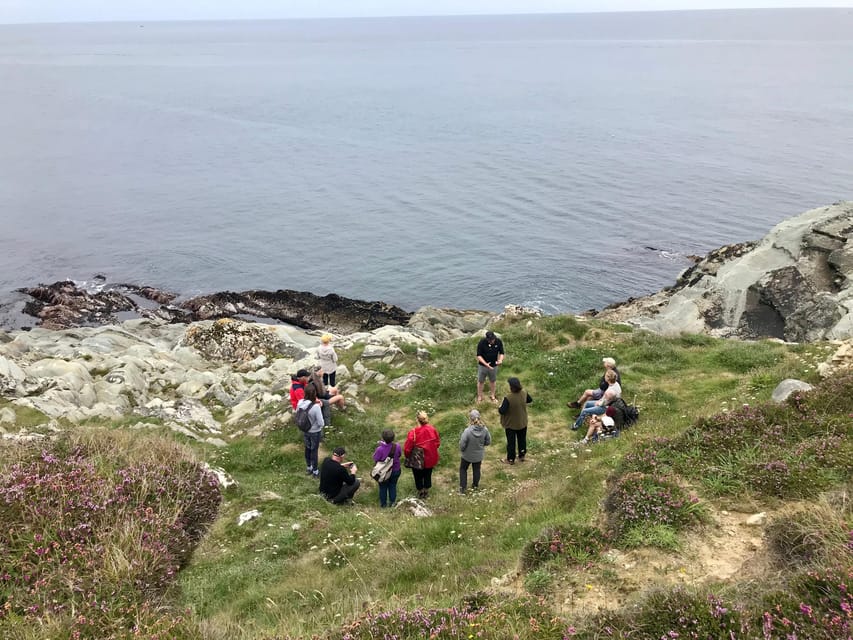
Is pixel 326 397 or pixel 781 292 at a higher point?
pixel 781 292

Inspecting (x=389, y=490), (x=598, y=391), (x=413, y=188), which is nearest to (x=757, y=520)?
(x=389, y=490)

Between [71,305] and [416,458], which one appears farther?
[71,305]

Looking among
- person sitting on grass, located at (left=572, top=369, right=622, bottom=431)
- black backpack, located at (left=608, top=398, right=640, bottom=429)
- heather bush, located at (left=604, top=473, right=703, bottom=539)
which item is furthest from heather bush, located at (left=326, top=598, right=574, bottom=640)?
person sitting on grass, located at (left=572, top=369, right=622, bottom=431)

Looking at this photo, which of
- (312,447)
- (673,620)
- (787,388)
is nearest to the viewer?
(673,620)

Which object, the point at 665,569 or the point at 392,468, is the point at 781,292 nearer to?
the point at 392,468

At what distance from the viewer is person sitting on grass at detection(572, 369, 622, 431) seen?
16469mm

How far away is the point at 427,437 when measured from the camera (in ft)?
47.4

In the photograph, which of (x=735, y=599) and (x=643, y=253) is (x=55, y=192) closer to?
(x=643, y=253)

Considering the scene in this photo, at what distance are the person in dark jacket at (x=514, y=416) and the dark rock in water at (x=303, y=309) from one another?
2624cm

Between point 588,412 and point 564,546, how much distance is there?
324 inches

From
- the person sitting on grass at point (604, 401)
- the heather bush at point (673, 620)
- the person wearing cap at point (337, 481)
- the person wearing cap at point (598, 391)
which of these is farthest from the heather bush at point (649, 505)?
the person wearing cap at point (598, 391)

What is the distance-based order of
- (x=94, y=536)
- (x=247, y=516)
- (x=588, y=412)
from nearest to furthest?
(x=94, y=536) < (x=247, y=516) < (x=588, y=412)

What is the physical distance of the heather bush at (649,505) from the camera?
31.6 ft

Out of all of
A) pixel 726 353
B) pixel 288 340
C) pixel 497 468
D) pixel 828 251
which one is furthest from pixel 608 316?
pixel 497 468
